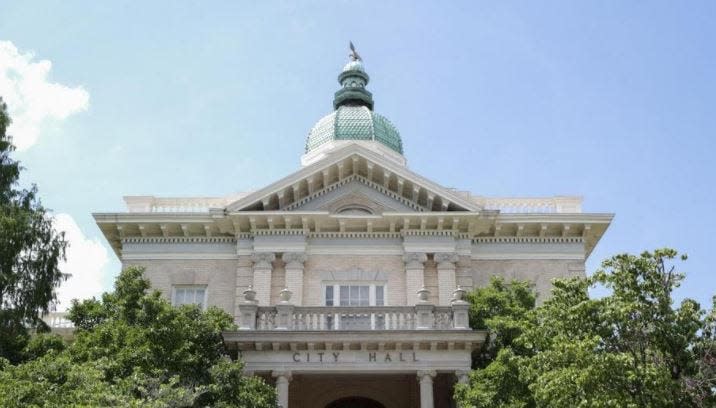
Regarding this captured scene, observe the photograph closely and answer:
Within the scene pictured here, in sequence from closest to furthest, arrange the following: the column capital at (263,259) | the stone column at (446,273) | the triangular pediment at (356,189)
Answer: the stone column at (446,273)
the column capital at (263,259)
the triangular pediment at (356,189)

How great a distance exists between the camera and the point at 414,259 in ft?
92.9

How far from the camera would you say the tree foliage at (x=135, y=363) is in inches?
655

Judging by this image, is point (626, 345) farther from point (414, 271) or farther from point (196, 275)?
point (196, 275)

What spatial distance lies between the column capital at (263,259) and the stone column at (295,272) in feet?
1.50

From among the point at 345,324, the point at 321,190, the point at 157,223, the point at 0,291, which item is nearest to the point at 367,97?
the point at 321,190

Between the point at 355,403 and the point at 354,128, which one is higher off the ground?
the point at 354,128

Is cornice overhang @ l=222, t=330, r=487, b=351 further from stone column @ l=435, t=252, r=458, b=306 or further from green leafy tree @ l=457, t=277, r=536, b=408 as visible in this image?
stone column @ l=435, t=252, r=458, b=306

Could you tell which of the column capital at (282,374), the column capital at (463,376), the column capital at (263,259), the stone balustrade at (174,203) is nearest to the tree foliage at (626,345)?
the column capital at (463,376)

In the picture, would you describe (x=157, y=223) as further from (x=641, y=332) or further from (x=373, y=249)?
(x=641, y=332)

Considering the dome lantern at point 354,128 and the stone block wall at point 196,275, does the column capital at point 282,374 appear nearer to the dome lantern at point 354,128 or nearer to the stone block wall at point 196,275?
the stone block wall at point 196,275

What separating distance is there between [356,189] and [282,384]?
9.44m

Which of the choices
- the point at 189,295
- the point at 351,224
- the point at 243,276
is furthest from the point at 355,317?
the point at 189,295

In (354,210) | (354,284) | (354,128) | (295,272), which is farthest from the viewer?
(354,128)

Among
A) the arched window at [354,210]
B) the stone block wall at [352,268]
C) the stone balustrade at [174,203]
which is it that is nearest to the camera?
the stone block wall at [352,268]
